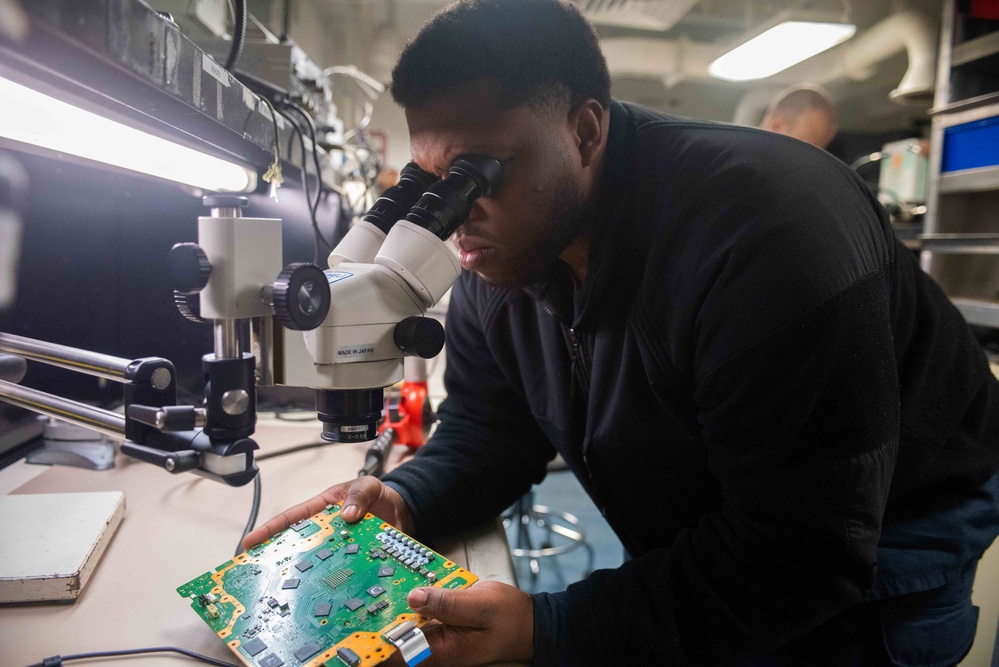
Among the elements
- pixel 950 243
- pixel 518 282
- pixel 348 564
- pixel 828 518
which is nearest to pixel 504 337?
pixel 518 282

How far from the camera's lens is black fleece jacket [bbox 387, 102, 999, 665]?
0.65 metres

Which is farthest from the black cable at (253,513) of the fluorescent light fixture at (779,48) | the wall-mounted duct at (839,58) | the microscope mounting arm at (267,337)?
the wall-mounted duct at (839,58)

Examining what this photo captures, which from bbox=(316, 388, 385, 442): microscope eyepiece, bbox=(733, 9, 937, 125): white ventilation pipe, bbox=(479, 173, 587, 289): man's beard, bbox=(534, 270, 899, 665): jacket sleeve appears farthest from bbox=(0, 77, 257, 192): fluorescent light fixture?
bbox=(733, 9, 937, 125): white ventilation pipe

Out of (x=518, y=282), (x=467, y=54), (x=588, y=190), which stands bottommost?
(x=518, y=282)

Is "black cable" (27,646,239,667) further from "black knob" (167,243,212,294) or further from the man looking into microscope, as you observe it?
"black knob" (167,243,212,294)

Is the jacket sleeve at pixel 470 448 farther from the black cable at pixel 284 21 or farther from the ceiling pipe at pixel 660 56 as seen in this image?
the ceiling pipe at pixel 660 56

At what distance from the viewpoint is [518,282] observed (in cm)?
93

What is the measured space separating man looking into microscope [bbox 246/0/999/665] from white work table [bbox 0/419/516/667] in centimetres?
11

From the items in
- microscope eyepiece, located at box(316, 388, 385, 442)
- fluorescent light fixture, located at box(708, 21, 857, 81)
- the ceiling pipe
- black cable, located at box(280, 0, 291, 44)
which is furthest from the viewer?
the ceiling pipe

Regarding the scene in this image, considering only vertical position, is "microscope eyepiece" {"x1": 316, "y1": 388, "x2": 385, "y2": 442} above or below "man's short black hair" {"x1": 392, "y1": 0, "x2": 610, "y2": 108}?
below

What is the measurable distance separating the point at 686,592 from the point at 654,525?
0.26m

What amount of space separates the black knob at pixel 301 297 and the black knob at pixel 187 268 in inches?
3.1

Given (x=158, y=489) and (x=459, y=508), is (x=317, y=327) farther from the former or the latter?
(x=158, y=489)

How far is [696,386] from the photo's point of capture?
0.76 meters
